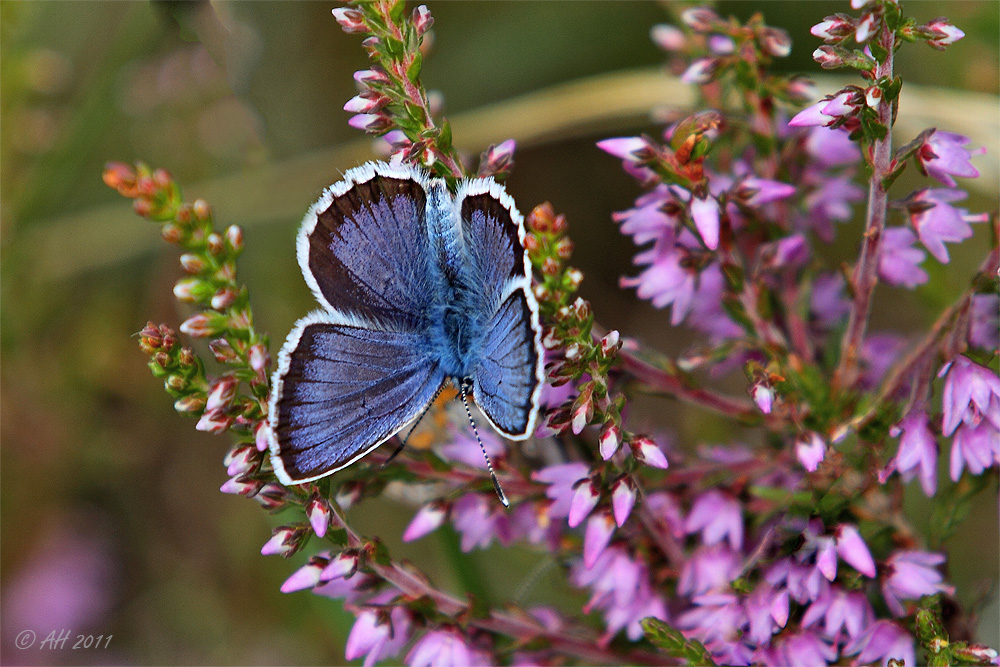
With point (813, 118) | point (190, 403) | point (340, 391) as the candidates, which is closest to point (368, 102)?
point (340, 391)

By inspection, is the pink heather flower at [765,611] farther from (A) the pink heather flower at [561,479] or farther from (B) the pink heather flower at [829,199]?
(B) the pink heather flower at [829,199]

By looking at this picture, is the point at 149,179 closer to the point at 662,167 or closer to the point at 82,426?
the point at 662,167

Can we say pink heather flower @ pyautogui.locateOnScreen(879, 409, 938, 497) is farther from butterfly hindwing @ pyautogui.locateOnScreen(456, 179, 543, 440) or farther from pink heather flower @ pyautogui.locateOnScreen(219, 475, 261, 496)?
pink heather flower @ pyautogui.locateOnScreen(219, 475, 261, 496)


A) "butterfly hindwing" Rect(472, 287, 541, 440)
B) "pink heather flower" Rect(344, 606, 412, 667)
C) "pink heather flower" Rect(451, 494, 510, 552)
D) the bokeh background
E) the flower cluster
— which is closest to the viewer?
"butterfly hindwing" Rect(472, 287, 541, 440)

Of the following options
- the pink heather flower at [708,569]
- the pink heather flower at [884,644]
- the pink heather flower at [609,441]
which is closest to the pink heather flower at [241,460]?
the pink heather flower at [609,441]

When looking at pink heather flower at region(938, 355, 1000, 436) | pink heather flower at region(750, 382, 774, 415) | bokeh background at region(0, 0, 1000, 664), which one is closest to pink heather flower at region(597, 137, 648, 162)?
pink heather flower at region(750, 382, 774, 415)
